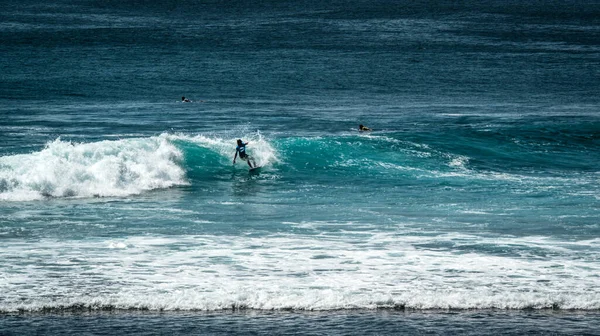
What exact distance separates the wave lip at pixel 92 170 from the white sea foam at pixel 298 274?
7.15 meters

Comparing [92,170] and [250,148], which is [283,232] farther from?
[250,148]

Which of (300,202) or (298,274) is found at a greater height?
(298,274)

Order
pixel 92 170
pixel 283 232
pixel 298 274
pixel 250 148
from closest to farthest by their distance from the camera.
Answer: pixel 298 274 < pixel 283 232 < pixel 92 170 < pixel 250 148

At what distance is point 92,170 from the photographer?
2828cm

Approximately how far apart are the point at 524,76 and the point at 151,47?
1534 inches

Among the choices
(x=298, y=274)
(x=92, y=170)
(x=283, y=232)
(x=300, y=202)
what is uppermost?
(x=92, y=170)

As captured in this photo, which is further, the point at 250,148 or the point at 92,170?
the point at 250,148

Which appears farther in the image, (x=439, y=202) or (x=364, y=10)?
(x=364, y=10)

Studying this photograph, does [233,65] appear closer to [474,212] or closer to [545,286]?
[474,212]

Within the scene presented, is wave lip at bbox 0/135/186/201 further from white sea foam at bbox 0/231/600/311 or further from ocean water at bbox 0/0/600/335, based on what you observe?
white sea foam at bbox 0/231/600/311

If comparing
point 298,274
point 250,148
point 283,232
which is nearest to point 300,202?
point 283,232

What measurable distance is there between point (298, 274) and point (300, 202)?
8920 millimetres

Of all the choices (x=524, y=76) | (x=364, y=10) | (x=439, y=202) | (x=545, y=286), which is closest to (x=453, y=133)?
(x=439, y=202)

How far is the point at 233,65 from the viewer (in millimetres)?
76938
